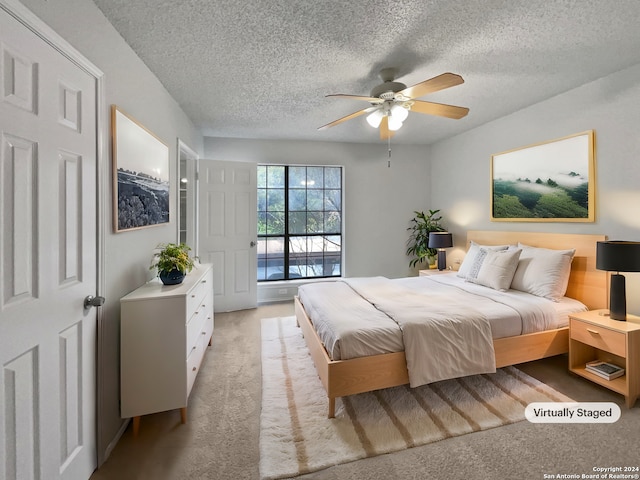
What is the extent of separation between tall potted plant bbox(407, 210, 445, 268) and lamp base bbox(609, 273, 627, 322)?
2499 millimetres

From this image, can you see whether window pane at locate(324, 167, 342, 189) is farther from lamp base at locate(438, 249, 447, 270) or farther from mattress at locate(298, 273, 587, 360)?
mattress at locate(298, 273, 587, 360)

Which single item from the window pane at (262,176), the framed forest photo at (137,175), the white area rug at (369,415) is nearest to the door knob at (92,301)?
the framed forest photo at (137,175)

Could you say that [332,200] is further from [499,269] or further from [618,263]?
[618,263]

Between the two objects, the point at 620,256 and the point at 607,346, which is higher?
the point at 620,256

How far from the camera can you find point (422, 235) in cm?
490

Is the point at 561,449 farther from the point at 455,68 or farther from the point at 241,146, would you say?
the point at 241,146

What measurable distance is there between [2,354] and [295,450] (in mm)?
1453

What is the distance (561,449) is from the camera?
5.48ft

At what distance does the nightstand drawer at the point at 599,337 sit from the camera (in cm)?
204

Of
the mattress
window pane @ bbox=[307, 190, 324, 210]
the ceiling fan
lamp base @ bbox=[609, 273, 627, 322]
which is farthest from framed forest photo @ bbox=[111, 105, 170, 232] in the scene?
lamp base @ bbox=[609, 273, 627, 322]

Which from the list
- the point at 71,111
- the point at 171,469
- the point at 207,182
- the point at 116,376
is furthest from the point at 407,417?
the point at 207,182

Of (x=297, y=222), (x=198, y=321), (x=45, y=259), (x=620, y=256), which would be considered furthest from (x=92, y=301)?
(x=297, y=222)

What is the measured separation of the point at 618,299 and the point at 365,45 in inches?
107

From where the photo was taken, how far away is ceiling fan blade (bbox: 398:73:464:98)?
1.89 metres
